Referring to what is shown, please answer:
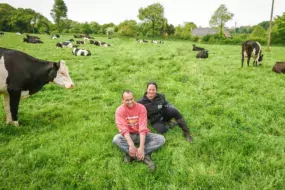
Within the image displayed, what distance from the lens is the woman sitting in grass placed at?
16.6ft

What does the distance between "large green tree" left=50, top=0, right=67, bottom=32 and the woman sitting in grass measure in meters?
86.3

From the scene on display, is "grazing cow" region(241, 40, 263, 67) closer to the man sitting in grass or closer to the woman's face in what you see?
the woman's face

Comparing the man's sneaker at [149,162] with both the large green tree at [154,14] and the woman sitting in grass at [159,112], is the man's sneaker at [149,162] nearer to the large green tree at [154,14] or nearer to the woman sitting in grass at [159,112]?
the woman sitting in grass at [159,112]

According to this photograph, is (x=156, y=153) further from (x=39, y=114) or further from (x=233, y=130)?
(x=39, y=114)

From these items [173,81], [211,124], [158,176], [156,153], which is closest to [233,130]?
[211,124]

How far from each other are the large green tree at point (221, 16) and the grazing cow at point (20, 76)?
68420 millimetres

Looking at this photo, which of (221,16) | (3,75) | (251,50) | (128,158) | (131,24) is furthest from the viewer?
(131,24)

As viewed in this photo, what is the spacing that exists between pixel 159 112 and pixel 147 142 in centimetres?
101

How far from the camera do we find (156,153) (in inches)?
174

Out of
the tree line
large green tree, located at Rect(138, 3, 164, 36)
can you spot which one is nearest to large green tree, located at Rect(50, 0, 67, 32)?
the tree line

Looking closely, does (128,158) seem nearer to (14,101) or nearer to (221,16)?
(14,101)

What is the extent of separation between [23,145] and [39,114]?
171 centimetres

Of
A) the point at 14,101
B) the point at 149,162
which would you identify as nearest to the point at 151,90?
the point at 149,162

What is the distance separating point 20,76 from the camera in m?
5.35
